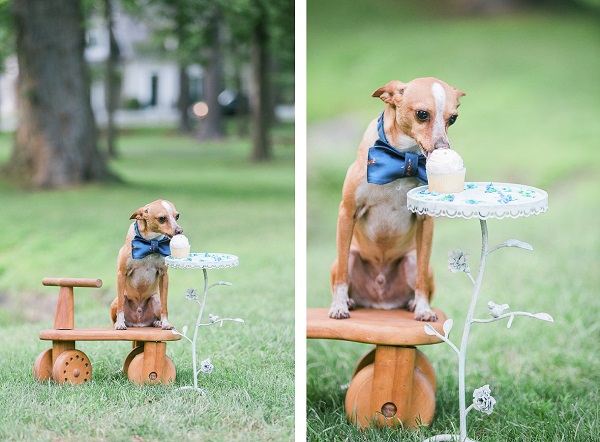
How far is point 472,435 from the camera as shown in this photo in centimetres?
362

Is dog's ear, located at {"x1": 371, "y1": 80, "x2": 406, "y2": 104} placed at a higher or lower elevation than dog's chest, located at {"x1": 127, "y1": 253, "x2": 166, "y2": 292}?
higher

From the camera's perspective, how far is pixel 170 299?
3822 mm

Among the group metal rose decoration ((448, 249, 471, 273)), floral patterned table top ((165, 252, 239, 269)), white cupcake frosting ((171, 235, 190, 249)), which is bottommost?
floral patterned table top ((165, 252, 239, 269))

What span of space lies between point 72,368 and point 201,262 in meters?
0.74

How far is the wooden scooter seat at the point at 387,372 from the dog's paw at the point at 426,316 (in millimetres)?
24

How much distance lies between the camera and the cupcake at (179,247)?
11.3 ft

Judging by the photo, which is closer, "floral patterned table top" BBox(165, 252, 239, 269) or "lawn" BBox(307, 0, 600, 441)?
"floral patterned table top" BBox(165, 252, 239, 269)

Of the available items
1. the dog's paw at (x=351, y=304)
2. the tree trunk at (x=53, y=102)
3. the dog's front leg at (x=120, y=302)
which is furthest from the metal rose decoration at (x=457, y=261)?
the tree trunk at (x=53, y=102)

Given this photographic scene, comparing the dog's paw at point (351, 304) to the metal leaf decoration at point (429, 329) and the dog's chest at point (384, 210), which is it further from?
the metal leaf decoration at point (429, 329)

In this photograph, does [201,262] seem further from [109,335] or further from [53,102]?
[53,102]

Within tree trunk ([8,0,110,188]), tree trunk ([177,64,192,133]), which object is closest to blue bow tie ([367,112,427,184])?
tree trunk ([8,0,110,188])

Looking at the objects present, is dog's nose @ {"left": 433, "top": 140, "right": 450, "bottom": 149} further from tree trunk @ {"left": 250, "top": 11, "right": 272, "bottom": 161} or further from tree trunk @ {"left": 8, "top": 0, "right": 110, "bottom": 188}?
tree trunk @ {"left": 250, "top": 11, "right": 272, "bottom": 161}

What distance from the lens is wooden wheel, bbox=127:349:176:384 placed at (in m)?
3.52

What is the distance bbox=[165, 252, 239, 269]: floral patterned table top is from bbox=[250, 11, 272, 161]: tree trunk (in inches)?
168
